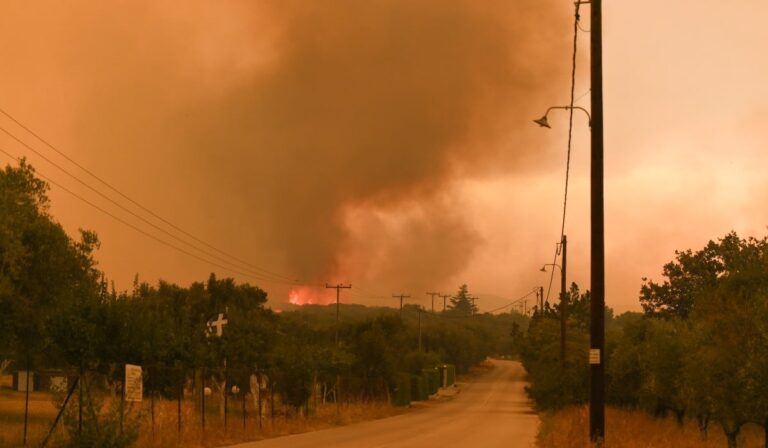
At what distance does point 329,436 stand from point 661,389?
12880 mm

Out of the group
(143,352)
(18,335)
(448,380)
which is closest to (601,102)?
(143,352)

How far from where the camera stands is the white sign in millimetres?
22178

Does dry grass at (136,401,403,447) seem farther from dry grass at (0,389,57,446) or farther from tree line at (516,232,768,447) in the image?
tree line at (516,232,768,447)

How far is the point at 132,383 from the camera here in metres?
22.3

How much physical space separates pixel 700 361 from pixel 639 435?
10.9ft

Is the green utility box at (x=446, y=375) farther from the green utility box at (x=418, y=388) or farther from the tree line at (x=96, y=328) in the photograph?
the tree line at (x=96, y=328)

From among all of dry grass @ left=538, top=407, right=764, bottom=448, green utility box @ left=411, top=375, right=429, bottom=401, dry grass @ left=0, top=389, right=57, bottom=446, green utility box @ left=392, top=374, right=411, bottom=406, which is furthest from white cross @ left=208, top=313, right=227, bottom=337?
green utility box @ left=411, top=375, right=429, bottom=401

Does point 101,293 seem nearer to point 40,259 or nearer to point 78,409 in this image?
point 78,409

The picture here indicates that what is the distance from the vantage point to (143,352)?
964 inches

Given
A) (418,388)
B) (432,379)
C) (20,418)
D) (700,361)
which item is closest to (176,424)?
(20,418)

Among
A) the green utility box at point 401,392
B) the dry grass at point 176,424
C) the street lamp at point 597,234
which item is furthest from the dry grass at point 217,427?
the green utility box at point 401,392

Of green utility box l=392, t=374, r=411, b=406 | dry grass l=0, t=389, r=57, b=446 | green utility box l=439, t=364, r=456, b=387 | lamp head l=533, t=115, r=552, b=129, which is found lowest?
green utility box l=439, t=364, r=456, b=387

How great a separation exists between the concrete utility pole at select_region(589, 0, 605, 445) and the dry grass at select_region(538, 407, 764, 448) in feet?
2.67

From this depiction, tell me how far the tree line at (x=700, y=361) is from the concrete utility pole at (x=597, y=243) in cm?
353
